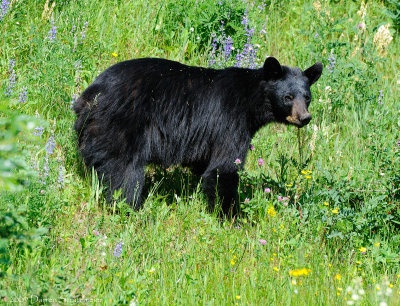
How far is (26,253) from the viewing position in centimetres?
348

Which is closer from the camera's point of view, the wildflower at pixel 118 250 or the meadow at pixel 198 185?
the meadow at pixel 198 185

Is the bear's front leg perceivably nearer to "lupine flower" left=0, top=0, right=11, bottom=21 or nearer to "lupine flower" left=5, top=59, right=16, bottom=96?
"lupine flower" left=5, top=59, right=16, bottom=96

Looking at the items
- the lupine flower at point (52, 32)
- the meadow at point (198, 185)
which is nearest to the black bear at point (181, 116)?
the meadow at point (198, 185)

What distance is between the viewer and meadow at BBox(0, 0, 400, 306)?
3.27 metres

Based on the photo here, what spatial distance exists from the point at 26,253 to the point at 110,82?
1.75 metres

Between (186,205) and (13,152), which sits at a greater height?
(13,152)

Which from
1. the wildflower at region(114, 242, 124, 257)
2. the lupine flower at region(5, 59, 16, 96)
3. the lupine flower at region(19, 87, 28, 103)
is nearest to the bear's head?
the wildflower at region(114, 242, 124, 257)

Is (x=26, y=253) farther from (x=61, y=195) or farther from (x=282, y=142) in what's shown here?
(x=282, y=142)

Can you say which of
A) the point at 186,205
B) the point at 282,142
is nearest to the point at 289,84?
the point at 282,142

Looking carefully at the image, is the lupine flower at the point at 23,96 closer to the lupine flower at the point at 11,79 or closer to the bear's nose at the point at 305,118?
the lupine flower at the point at 11,79

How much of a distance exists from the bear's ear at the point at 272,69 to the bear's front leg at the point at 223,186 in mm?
1021

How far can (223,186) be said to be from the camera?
16.2 feet

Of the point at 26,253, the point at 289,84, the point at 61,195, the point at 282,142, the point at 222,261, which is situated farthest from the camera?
the point at 282,142

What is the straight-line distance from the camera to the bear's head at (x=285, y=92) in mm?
4969
